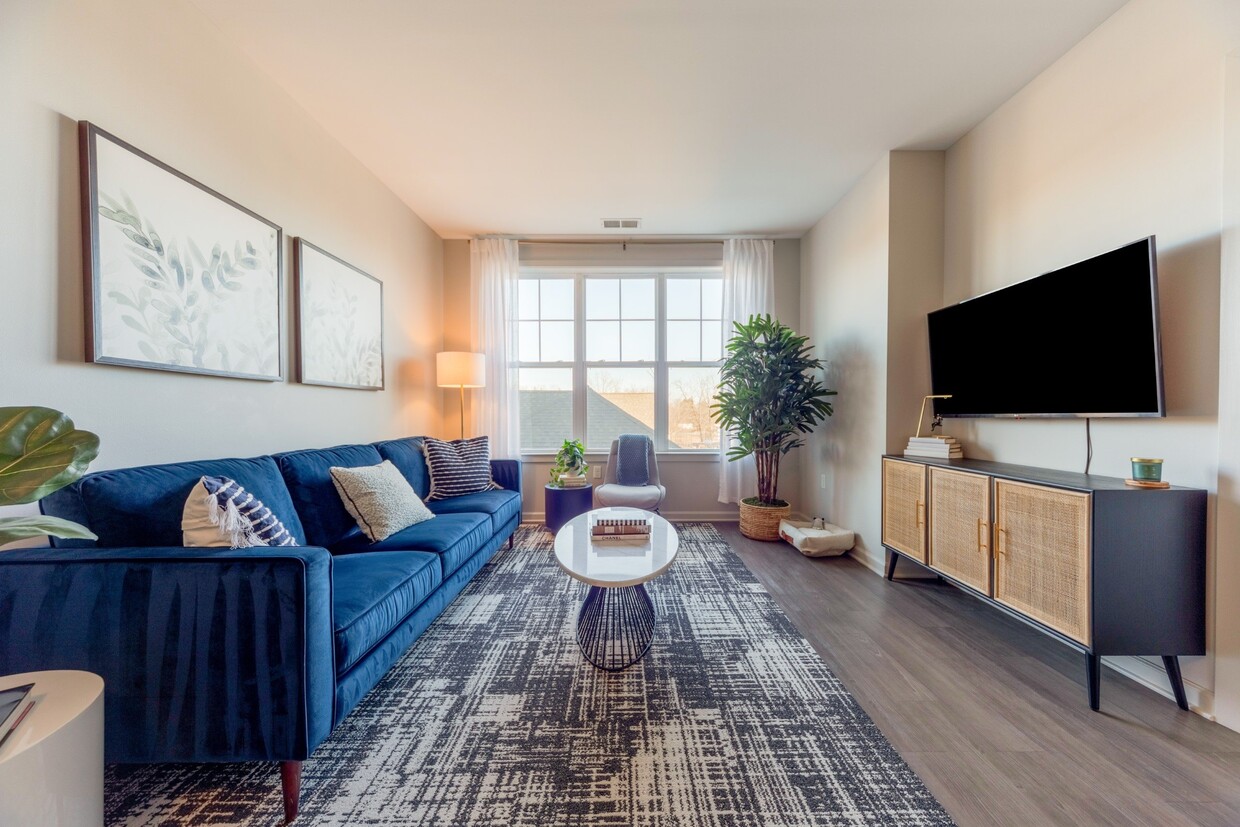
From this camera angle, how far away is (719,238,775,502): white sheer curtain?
171 inches

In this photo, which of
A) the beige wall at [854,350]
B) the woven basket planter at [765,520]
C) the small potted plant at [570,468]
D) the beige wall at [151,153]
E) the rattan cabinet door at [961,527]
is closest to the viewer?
the beige wall at [151,153]

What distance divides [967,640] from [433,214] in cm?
453

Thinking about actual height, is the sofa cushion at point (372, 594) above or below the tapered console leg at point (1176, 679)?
above

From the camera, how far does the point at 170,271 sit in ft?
5.74

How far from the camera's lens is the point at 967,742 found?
1500mm

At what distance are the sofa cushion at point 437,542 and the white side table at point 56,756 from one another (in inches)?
44.4

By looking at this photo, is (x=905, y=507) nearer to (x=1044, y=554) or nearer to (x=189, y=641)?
(x=1044, y=554)

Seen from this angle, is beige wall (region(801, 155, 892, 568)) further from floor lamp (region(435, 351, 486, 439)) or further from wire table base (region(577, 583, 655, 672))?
floor lamp (region(435, 351, 486, 439))

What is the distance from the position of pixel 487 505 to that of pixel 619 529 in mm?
1086

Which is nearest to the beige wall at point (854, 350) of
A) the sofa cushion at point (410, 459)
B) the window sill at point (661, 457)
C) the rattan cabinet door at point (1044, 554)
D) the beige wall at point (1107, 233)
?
the beige wall at point (1107, 233)

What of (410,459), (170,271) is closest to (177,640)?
(170,271)

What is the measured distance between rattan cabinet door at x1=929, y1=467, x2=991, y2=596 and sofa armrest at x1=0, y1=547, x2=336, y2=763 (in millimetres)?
2629

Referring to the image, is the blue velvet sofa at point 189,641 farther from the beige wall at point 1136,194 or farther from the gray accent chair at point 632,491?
the beige wall at point 1136,194

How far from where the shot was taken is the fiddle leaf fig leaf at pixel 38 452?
894 mm
